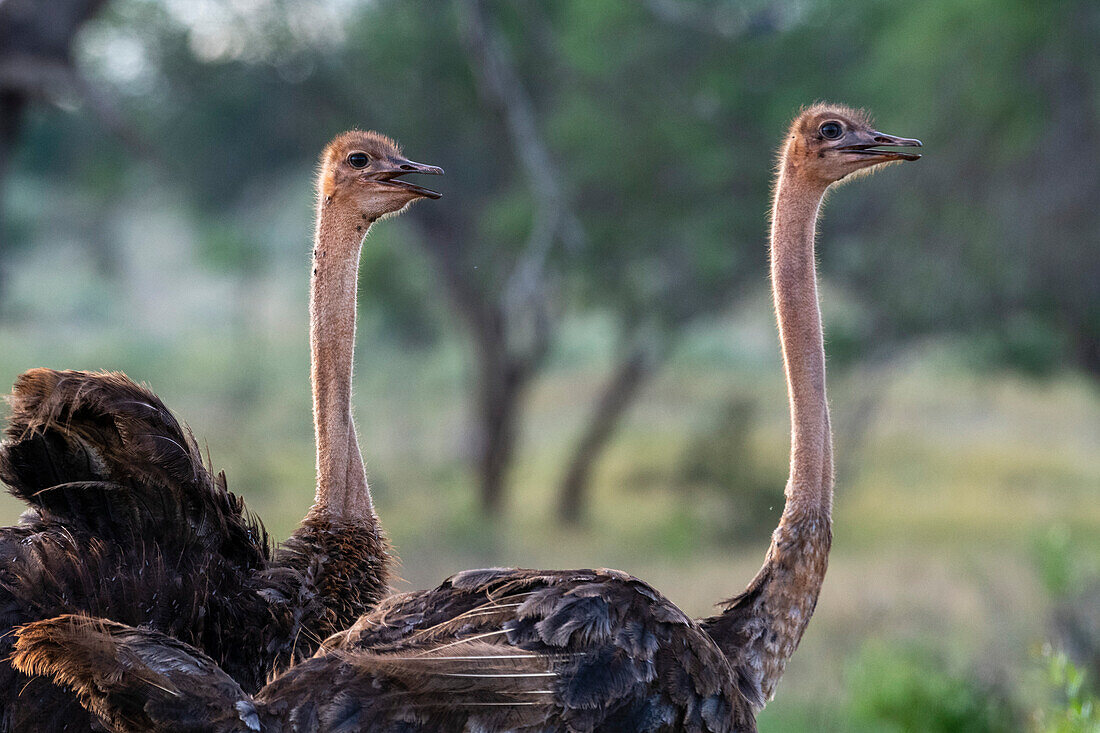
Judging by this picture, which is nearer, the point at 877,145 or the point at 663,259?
the point at 877,145

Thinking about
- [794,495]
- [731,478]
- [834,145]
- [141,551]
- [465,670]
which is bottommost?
[465,670]

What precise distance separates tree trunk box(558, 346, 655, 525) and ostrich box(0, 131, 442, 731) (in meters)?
12.1

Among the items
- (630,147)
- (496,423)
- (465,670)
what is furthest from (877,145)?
(496,423)

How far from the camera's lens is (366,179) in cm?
441

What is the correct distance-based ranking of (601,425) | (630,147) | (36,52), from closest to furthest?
1. (36,52)
2. (630,147)
3. (601,425)

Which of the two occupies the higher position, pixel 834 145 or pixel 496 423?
pixel 496 423

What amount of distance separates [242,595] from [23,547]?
1.88 feet

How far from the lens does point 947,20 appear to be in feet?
43.0

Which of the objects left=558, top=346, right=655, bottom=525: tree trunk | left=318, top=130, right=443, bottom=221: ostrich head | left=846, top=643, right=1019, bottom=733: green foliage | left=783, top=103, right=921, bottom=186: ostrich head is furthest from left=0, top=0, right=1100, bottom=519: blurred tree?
left=783, top=103, right=921, bottom=186: ostrich head

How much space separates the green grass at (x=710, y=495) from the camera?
39.2ft

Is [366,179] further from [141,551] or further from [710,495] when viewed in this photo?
[710,495]

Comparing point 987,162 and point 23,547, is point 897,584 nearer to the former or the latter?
point 987,162

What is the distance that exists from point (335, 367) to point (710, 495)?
1204cm

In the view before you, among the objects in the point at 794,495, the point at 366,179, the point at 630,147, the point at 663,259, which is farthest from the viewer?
the point at 663,259
